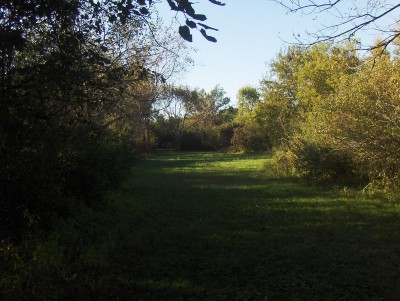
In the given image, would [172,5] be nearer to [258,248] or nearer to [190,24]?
[190,24]

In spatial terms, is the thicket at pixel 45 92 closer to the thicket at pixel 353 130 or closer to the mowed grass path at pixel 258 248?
the mowed grass path at pixel 258 248

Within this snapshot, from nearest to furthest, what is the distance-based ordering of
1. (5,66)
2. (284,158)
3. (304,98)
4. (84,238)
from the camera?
(5,66), (84,238), (284,158), (304,98)

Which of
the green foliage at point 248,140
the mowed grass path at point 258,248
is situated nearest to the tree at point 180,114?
the green foliage at point 248,140

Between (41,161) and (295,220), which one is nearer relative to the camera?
(41,161)

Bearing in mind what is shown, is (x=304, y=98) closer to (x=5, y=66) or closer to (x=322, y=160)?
(x=322, y=160)

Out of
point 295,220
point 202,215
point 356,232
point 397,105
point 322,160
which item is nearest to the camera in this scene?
point 356,232

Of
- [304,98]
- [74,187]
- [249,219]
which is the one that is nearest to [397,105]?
[249,219]

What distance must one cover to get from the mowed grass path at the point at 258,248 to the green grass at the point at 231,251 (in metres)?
0.02

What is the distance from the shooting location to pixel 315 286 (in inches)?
217

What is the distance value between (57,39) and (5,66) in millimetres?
1378

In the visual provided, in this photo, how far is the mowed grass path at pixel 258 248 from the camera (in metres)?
5.48

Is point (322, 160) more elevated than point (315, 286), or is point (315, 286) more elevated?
point (322, 160)

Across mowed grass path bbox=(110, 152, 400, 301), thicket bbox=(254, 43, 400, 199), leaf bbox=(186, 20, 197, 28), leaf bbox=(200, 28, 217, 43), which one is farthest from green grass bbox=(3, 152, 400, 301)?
leaf bbox=(186, 20, 197, 28)

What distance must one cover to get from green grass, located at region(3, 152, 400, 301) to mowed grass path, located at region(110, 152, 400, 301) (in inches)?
0.7
